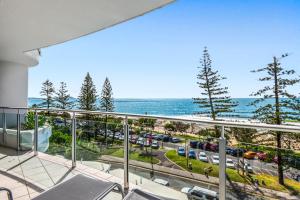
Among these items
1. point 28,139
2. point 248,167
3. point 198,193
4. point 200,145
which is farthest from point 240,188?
point 28,139

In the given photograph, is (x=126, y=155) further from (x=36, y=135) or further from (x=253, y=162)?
(x=36, y=135)

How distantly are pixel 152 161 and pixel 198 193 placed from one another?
655 mm

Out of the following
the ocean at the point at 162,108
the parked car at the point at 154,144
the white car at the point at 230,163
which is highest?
the parked car at the point at 154,144

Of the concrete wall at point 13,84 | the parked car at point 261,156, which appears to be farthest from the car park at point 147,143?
the concrete wall at point 13,84

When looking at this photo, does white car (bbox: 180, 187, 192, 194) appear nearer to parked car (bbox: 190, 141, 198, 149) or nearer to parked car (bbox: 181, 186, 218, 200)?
parked car (bbox: 181, 186, 218, 200)

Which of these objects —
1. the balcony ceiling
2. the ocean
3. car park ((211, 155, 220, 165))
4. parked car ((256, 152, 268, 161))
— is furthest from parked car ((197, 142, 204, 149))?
the ocean

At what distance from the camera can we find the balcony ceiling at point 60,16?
8.68 feet

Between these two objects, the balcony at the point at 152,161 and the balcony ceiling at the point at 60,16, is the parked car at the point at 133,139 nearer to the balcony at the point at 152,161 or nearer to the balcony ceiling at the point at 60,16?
the balcony at the point at 152,161

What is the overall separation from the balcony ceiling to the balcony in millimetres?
1393

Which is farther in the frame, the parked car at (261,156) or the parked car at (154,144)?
the parked car at (154,144)

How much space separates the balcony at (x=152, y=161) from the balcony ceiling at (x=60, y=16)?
1.39 metres

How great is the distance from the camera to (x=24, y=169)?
10.2 feet

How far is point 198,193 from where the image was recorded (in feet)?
7.06

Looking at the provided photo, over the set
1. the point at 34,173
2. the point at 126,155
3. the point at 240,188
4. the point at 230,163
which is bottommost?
the point at 34,173
